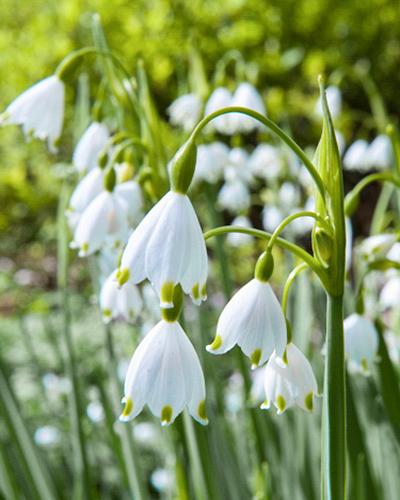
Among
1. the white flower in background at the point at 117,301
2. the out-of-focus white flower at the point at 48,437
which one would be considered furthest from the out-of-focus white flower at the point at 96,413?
the white flower in background at the point at 117,301

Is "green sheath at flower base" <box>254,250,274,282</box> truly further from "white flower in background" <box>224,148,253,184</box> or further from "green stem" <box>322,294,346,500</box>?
"white flower in background" <box>224,148,253,184</box>

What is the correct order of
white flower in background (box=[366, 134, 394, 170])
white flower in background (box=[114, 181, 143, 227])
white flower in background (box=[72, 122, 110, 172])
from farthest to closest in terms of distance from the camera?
1. white flower in background (box=[366, 134, 394, 170])
2. white flower in background (box=[72, 122, 110, 172])
3. white flower in background (box=[114, 181, 143, 227])

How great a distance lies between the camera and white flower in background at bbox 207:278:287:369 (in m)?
0.83

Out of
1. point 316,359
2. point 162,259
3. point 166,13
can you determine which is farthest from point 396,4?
point 162,259

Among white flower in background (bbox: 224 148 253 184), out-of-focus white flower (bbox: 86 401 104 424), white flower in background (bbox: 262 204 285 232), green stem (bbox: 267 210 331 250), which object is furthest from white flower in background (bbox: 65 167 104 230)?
out-of-focus white flower (bbox: 86 401 104 424)

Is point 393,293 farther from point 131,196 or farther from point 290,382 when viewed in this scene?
point 290,382

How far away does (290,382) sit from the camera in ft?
2.99

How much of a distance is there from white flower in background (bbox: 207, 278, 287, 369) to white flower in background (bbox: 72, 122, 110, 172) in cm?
71

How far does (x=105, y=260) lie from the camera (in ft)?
5.18

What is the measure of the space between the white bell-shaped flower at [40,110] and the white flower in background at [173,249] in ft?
1.98

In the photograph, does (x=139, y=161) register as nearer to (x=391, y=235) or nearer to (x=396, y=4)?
(x=391, y=235)

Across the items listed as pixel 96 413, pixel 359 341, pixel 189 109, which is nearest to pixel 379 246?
pixel 359 341

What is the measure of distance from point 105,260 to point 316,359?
2.83 feet

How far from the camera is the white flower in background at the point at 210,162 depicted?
193 centimetres
